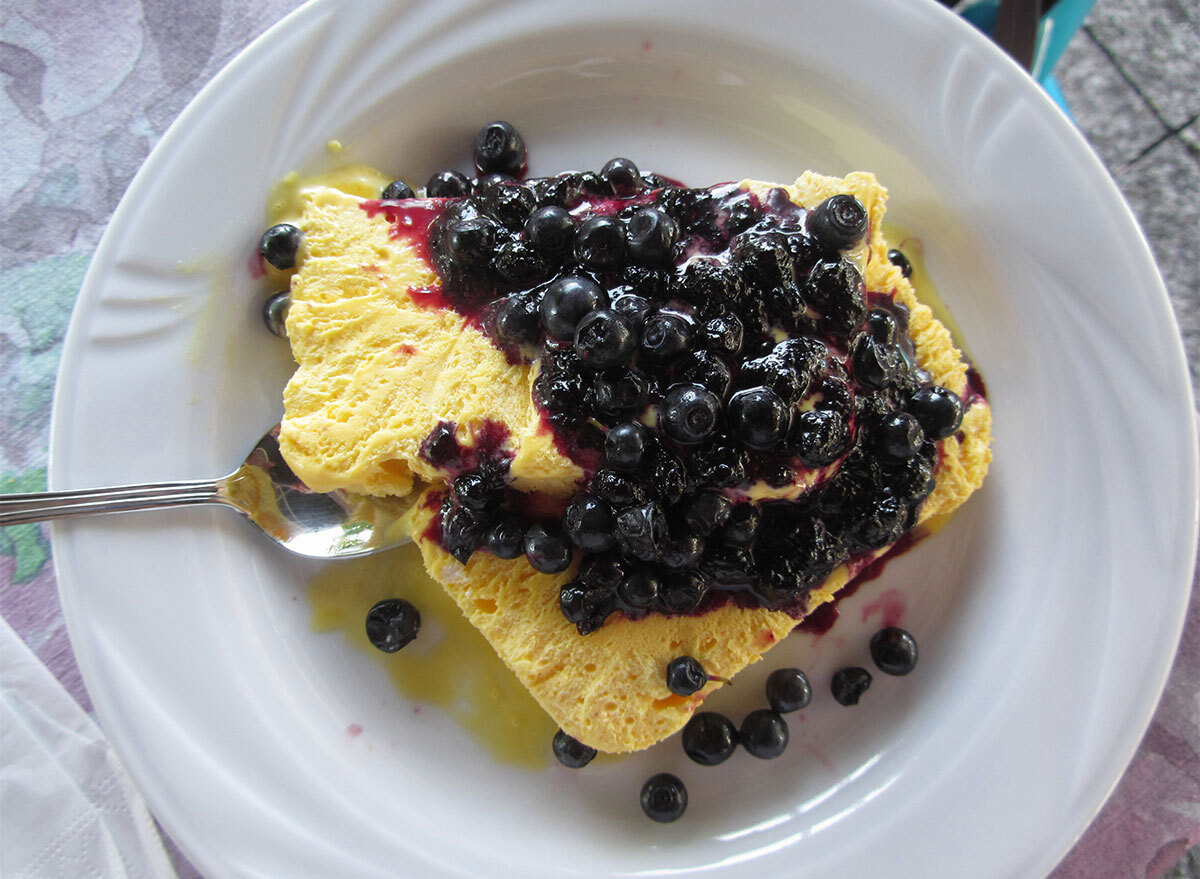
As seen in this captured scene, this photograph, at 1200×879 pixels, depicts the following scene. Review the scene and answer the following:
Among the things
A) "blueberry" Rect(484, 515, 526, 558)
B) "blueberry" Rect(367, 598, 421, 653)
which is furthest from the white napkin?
"blueberry" Rect(484, 515, 526, 558)

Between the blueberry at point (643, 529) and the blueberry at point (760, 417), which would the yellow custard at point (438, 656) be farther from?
the blueberry at point (760, 417)

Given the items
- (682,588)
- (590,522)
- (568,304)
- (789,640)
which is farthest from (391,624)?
(789,640)

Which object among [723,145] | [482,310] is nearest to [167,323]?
[482,310]

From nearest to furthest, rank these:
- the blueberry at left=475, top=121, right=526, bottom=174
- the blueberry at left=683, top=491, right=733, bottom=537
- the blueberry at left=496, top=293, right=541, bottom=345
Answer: the blueberry at left=683, top=491, right=733, bottom=537, the blueberry at left=496, top=293, right=541, bottom=345, the blueberry at left=475, top=121, right=526, bottom=174

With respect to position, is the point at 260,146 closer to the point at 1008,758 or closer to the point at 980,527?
the point at 980,527

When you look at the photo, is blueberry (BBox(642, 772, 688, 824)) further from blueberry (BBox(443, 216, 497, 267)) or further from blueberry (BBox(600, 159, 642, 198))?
blueberry (BBox(600, 159, 642, 198))

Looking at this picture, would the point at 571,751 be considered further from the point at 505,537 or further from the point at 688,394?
the point at 688,394
